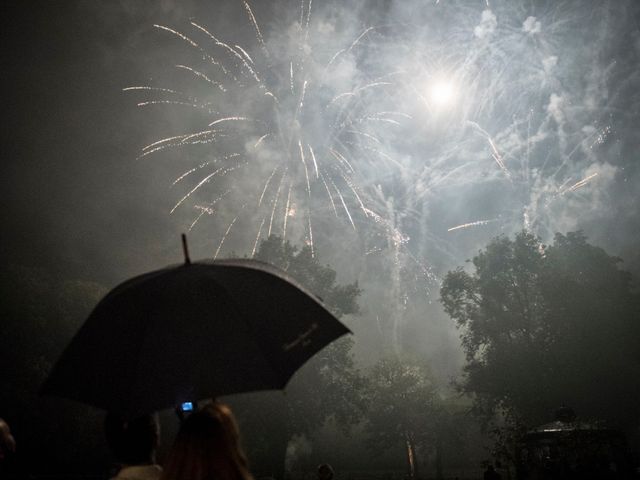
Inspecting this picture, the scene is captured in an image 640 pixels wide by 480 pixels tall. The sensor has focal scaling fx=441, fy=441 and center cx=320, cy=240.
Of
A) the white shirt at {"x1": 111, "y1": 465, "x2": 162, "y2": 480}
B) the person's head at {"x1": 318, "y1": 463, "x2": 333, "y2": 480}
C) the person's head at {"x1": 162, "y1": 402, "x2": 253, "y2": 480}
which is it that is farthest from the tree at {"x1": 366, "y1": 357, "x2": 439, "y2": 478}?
the person's head at {"x1": 162, "y1": 402, "x2": 253, "y2": 480}

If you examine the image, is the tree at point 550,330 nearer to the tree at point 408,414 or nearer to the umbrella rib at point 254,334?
the tree at point 408,414

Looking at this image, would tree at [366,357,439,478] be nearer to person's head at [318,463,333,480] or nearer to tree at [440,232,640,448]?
tree at [440,232,640,448]

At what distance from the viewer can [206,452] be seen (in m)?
2.21

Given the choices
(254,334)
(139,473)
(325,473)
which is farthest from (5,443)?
(325,473)

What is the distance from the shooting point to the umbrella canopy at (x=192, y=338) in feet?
9.18

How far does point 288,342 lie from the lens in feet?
9.97

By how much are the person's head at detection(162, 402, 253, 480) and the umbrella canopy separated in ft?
1.47

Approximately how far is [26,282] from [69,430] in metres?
10.4

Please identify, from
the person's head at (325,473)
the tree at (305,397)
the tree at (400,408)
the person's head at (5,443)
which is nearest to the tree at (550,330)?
the tree at (305,397)

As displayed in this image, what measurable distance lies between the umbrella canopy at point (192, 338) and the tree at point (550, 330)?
2481 centimetres

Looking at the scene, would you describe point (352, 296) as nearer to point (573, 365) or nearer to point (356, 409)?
point (356, 409)

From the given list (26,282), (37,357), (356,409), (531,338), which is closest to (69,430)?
(37,357)

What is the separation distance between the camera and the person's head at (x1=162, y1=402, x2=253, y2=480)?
219cm

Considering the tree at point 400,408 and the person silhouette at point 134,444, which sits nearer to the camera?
the person silhouette at point 134,444
